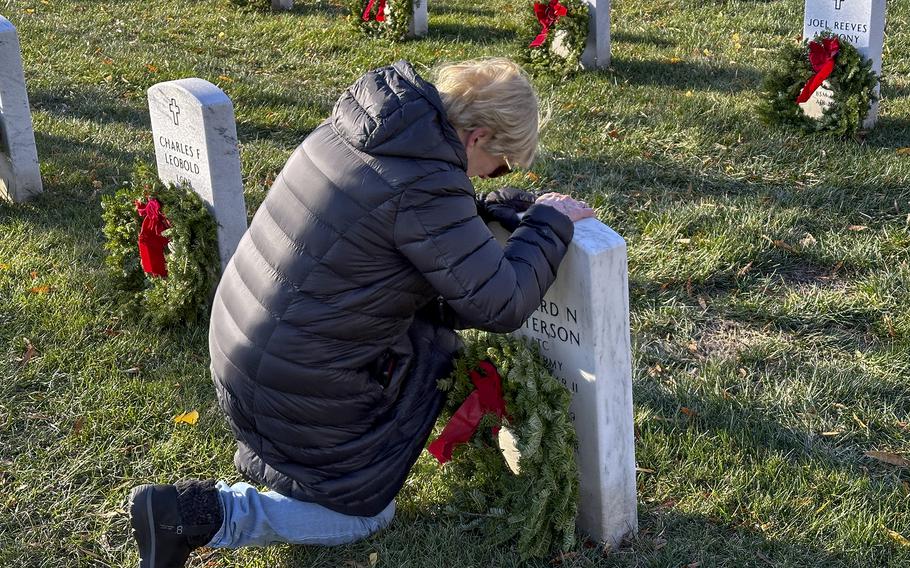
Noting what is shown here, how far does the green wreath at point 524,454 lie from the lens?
112 inches

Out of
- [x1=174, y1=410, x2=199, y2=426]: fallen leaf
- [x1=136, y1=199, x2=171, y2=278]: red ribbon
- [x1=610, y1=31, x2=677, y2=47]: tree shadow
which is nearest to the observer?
[x1=174, y1=410, x2=199, y2=426]: fallen leaf

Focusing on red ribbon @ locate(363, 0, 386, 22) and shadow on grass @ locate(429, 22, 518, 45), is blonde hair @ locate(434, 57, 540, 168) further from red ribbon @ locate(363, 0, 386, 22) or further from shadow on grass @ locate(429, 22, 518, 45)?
red ribbon @ locate(363, 0, 386, 22)

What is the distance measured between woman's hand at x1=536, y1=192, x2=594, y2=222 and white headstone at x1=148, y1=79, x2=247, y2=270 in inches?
67.6

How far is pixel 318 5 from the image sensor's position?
9930mm

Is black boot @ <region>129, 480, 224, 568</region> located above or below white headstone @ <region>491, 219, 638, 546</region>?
below

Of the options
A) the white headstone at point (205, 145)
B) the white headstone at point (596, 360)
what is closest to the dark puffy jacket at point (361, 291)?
the white headstone at point (596, 360)

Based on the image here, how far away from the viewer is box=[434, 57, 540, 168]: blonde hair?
2.68 m

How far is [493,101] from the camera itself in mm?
2678

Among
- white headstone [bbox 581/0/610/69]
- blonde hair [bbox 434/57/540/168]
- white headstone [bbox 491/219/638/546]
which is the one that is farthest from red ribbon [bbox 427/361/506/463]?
white headstone [bbox 581/0/610/69]

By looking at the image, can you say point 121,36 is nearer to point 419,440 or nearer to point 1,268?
point 1,268

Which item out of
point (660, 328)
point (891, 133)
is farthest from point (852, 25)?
point (660, 328)

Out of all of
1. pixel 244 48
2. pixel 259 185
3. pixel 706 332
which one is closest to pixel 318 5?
pixel 244 48

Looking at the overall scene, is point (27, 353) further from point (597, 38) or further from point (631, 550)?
point (597, 38)

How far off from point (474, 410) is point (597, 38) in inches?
197
